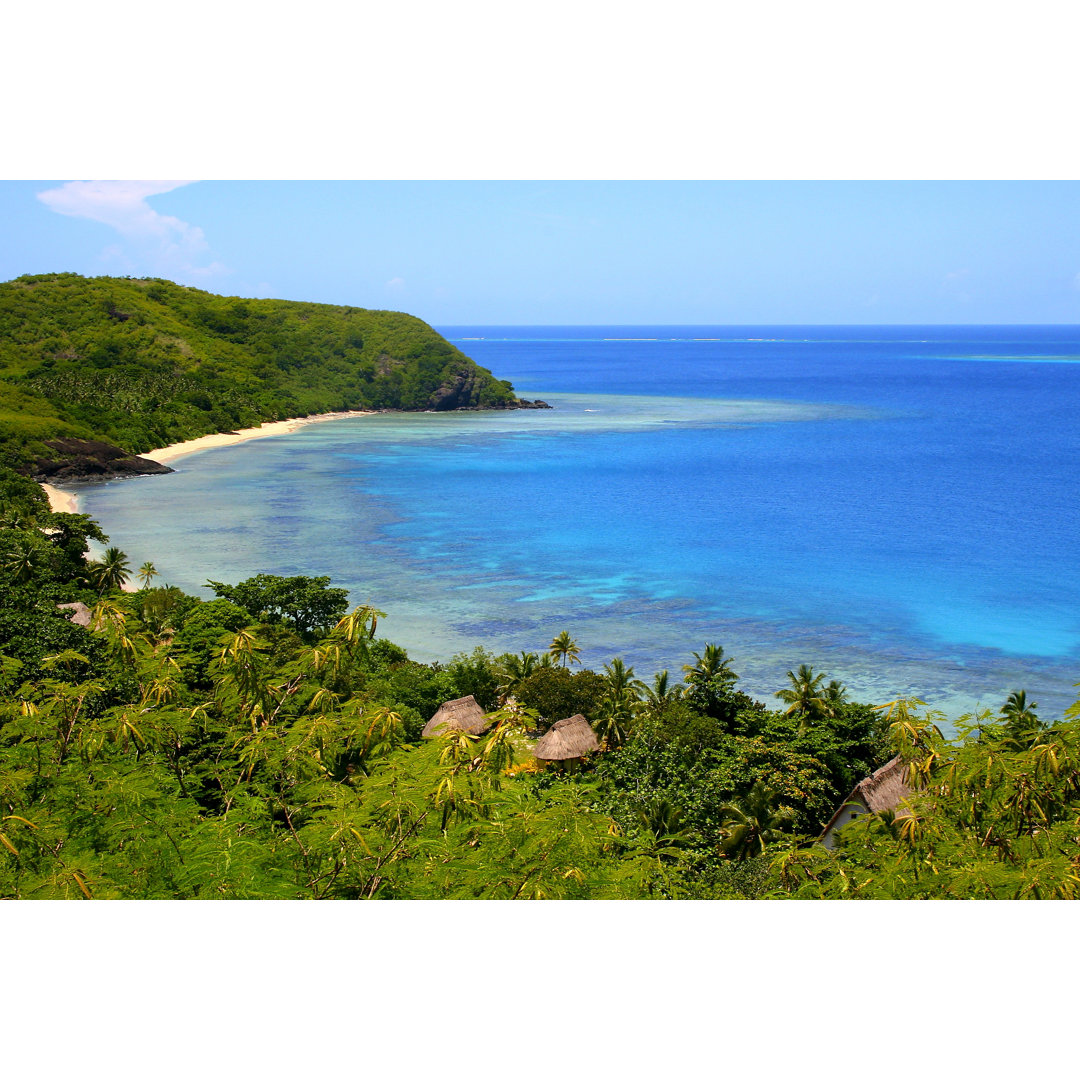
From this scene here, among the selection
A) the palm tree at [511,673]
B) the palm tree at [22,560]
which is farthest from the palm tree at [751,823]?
the palm tree at [22,560]

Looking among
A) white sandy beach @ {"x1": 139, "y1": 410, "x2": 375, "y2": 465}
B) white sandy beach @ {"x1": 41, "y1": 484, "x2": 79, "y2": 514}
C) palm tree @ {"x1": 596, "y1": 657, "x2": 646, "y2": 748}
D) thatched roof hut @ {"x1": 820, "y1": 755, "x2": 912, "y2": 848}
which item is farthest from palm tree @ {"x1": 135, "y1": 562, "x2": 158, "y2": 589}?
white sandy beach @ {"x1": 139, "y1": 410, "x2": 375, "y2": 465}

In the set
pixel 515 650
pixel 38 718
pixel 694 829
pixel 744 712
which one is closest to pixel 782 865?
pixel 38 718

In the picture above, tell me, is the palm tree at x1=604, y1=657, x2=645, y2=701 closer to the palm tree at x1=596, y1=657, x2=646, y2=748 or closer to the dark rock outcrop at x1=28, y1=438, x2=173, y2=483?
the palm tree at x1=596, y1=657, x2=646, y2=748

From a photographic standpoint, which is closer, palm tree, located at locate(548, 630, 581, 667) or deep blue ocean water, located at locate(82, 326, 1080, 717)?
palm tree, located at locate(548, 630, 581, 667)

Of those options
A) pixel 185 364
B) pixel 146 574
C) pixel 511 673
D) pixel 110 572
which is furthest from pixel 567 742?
pixel 185 364

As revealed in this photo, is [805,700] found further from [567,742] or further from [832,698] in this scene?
[567,742]

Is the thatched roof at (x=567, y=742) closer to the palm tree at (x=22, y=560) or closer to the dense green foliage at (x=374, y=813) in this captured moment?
the dense green foliage at (x=374, y=813)
